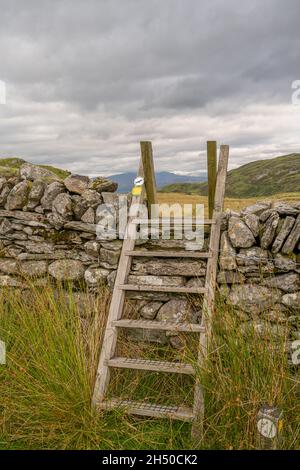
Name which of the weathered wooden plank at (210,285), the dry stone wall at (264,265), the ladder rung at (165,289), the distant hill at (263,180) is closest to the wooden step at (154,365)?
the weathered wooden plank at (210,285)

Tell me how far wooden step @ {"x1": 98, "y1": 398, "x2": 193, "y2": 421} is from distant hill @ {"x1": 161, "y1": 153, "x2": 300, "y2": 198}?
95.5m

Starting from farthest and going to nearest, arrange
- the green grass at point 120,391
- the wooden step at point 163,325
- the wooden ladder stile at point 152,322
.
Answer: the wooden step at point 163,325 → the wooden ladder stile at point 152,322 → the green grass at point 120,391

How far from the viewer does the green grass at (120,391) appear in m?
3.22

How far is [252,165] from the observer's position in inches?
5354

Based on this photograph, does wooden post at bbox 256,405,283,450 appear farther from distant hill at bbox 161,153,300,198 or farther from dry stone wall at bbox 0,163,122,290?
distant hill at bbox 161,153,300,198

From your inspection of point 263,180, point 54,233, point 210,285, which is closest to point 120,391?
point 210,285

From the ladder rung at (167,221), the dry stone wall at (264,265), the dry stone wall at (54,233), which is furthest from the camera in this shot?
the dry stone wall at (54,233)

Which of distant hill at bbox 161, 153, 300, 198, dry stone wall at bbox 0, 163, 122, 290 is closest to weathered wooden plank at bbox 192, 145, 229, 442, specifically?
dry stone wall at bbox 0, 163, 122, 290

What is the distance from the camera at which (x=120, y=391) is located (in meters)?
4.10

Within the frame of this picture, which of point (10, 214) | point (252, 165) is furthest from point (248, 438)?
point (252, 165)

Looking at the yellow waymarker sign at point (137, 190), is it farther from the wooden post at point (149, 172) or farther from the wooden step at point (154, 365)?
the wooden step at point (154, 365)

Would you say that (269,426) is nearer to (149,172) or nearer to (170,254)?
(170,254)
